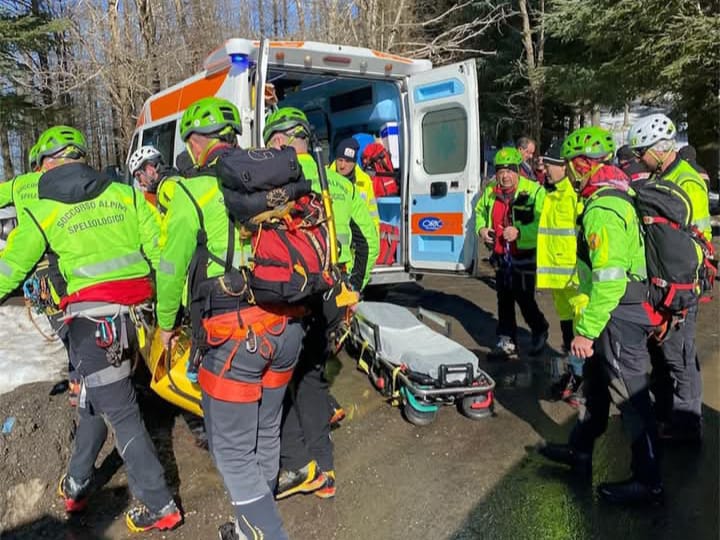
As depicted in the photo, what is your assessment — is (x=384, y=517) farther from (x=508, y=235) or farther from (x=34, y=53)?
(x=34, y=53)

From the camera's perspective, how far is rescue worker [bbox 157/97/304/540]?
2.41 meters

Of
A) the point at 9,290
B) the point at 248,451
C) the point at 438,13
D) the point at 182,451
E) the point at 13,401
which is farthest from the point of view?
the point at 438,13

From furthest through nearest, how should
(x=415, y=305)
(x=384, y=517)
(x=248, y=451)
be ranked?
(x=415, y=305), (x=384, y=517), (x=248, y=451)

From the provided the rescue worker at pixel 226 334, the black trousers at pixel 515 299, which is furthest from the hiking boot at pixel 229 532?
the black trousers at pixel 515 299

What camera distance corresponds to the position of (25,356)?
4973 mm

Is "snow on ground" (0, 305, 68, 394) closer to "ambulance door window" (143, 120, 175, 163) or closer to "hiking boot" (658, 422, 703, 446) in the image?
"ambulance door window" (143, 120, 175, 163)

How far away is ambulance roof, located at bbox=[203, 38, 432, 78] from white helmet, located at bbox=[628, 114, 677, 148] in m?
2.96

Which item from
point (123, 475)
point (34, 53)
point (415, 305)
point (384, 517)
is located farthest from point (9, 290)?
point (34, 53)

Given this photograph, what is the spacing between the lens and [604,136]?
3234mm

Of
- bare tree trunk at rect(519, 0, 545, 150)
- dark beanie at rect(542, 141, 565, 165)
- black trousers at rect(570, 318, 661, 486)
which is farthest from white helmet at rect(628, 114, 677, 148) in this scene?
bare tree trunk at rect(519, 0, 545, 150)

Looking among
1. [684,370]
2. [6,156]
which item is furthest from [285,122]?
[6,156]

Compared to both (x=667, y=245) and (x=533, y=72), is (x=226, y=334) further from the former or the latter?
(x=533, y=72)

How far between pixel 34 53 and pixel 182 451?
53.5 feet


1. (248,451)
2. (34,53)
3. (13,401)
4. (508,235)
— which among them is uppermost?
(34,53)
